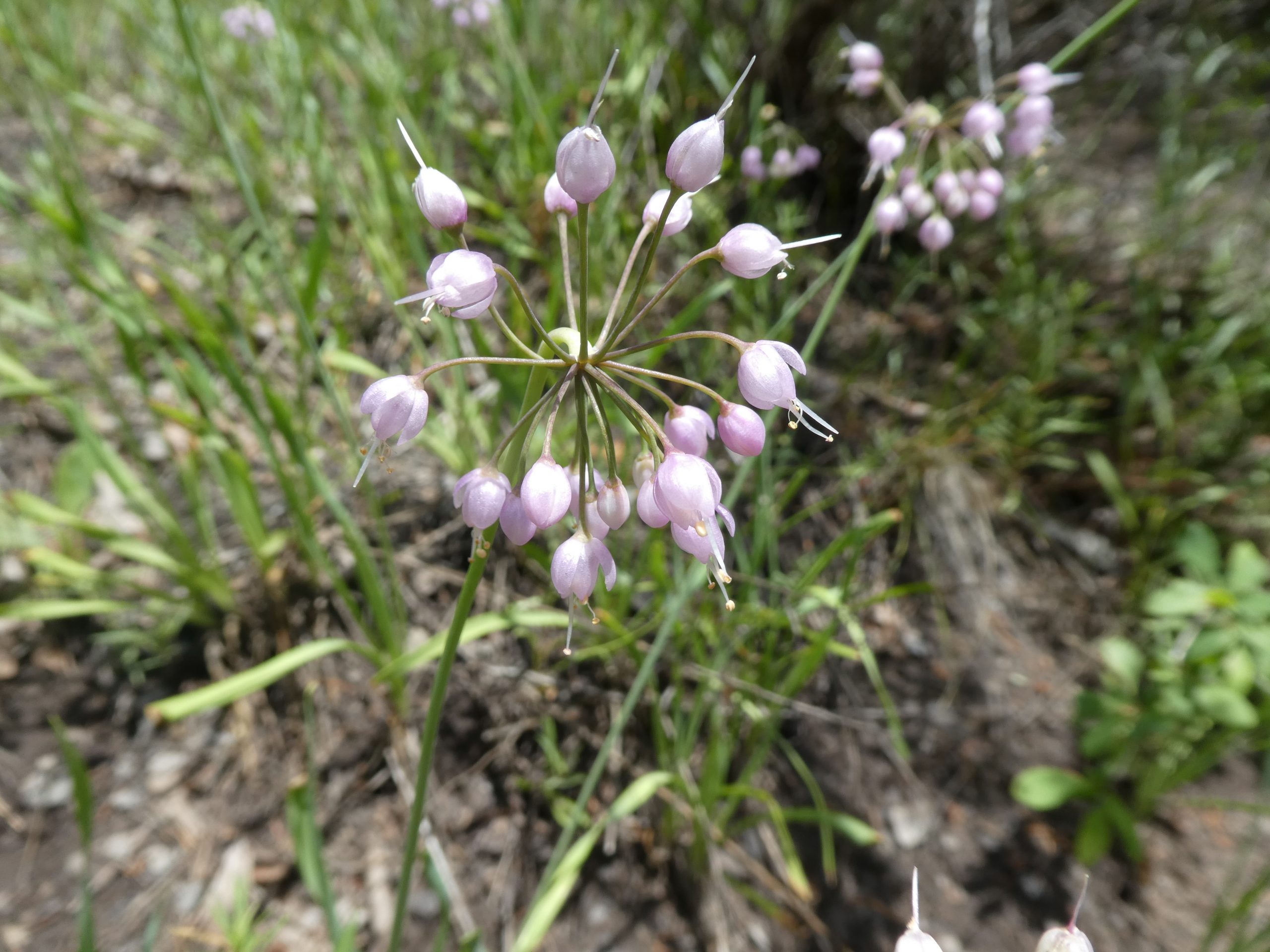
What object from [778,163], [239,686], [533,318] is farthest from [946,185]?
[239,686]

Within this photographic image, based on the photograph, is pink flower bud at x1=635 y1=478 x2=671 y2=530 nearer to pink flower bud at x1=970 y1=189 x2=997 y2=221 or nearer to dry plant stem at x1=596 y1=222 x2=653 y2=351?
dry plant stem at x1=596 y1=222 x2=653 y2=351

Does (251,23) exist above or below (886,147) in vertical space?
above

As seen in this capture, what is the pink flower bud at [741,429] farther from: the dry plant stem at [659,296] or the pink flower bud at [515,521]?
the pink flower bud at [515,521]

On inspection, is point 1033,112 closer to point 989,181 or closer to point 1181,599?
point 989,181

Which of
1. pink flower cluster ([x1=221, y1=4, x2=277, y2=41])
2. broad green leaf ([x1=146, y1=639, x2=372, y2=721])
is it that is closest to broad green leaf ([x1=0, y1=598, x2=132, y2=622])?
broad green leaf ([x1=146, y1=639, x2=372, y2=721])

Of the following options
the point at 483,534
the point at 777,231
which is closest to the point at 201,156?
the point at 777,231
